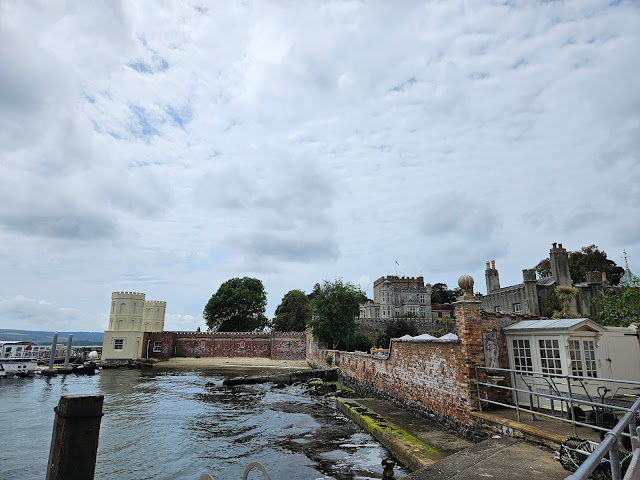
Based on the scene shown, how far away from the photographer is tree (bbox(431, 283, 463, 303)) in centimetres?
7940

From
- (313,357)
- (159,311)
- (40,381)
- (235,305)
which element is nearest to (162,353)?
(159,311)

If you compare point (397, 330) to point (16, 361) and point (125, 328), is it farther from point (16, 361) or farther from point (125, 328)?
point (16, 361)

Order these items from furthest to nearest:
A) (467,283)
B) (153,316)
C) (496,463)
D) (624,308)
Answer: (153,316), (624,308), (467,283), (496,463)

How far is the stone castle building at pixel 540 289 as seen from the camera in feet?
105

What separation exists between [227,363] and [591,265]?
43.2 m

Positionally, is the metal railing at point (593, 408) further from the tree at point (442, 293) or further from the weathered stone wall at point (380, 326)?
the tree at point (442, 293)

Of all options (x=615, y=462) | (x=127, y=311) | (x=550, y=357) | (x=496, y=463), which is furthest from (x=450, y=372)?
(x=127, y=311)

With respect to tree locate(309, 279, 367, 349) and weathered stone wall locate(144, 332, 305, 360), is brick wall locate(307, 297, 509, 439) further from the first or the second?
weathered stone wall locate(144, 332, 305, 360)

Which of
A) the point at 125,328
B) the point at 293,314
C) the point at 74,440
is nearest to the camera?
the point at 74,440

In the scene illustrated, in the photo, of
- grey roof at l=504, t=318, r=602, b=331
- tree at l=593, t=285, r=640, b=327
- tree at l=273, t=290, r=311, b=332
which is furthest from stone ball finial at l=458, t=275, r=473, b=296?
tree at l=273, t=290, r=311, b=332

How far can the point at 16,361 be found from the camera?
35562mm

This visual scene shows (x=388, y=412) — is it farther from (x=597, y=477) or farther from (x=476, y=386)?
(x=597, y=477)

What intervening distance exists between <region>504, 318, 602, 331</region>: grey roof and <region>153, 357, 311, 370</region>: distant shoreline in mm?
35143

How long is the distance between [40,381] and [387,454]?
3394 cm
